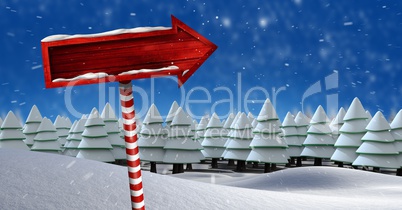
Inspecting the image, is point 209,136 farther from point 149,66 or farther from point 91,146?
point 149,66

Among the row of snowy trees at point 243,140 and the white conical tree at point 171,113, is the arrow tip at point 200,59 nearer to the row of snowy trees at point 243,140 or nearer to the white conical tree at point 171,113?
the row of snowy trees at point 243,140

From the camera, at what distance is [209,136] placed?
1108 inches

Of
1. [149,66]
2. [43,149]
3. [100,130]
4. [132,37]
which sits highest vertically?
[132,37]

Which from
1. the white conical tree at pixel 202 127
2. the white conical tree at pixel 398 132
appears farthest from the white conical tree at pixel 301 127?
the white conical tree at pixel 202 127

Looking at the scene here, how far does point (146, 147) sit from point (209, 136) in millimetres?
7126

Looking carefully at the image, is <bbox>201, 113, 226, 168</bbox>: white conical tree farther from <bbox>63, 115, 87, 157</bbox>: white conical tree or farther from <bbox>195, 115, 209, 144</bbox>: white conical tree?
<bbox>63, 115, 87, 157</bbox>: white conical tree

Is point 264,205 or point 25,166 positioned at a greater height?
point 25,166

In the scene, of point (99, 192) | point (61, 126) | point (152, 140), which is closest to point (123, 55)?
point (99, 192)

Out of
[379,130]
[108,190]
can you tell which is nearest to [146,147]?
[379,130]

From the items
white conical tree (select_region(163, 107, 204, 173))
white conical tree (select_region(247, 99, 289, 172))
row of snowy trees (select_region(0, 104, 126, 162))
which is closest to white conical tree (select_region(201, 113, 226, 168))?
white conical tree (select_region(247, 99, 289, 172))

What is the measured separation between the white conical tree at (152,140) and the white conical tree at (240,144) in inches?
191

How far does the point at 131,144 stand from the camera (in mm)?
3318

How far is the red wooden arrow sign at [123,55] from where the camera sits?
11.1ft

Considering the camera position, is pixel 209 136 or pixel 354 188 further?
pixel 209 136
